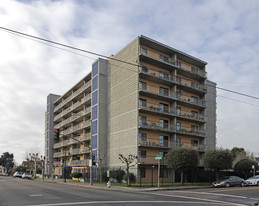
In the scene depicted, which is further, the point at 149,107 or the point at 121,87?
the point at 121,87

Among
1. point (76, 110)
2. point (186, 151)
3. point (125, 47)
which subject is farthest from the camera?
point (76, 110)

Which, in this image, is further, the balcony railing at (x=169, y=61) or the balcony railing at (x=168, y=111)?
the balcony railing at (x=169, y=61)

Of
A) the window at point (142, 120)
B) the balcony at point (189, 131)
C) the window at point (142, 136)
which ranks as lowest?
the window at point (142, 136)

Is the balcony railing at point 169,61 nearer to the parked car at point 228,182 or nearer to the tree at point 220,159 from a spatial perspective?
the tree at point 220,159

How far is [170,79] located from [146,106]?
21.7 feet

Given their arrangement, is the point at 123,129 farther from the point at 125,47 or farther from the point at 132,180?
the point at 125,47

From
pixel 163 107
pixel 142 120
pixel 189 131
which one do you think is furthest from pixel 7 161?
pixel 142 120

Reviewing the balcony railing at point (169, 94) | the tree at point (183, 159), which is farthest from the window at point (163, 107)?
the tree at point (183, 159)

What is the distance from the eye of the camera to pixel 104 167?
48.3 m

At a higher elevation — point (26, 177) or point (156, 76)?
point (156, 76)

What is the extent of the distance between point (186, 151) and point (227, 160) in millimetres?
6131

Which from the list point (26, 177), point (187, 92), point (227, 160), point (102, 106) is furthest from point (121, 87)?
point (26, 177)

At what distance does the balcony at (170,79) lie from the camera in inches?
1726

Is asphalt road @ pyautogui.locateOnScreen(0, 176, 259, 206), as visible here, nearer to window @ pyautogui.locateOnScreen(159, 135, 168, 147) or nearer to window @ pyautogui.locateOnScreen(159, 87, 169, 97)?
window @ pyautogui.locateOnScreen(159, 135, 168, 147)
